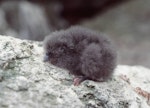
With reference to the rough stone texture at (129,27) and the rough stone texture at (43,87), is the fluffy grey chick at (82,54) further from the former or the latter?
the rough stone texture at (129,27)

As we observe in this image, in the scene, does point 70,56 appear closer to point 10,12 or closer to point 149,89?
point 149,89

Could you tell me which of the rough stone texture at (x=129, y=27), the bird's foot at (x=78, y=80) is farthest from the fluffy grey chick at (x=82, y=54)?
the rough stone texture at (x=129, y=27)

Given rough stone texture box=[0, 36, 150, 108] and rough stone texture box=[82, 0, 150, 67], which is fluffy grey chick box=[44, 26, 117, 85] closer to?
rough stone texture box=[0, 36, 150, 108]

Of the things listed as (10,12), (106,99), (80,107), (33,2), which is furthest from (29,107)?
(33,2)

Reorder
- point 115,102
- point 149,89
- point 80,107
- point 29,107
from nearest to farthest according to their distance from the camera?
point 29,107
point 80,107
point 115,102
point 149,89

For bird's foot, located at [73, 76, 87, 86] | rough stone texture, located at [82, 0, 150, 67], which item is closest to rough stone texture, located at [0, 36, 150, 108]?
bird's foot, located at [73, 76, 87, 86]

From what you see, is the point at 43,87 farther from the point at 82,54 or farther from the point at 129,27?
the point at 129,27

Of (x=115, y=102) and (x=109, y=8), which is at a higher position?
(x=109, y=8)
